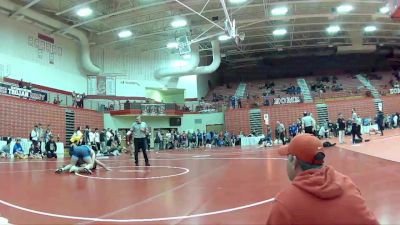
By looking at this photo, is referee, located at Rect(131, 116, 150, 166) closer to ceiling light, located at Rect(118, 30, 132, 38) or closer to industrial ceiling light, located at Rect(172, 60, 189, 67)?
ceiling light, located at Rect(118, 30, 132, 38)

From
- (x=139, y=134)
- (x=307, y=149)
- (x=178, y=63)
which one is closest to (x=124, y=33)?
(x=178, y=63)

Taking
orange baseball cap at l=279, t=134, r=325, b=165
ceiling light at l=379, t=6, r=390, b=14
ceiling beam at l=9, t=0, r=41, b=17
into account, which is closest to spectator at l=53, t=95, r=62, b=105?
ceiling beam at l=9, t=0, r=41, b=17

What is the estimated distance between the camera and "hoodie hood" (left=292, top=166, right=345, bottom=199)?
191cm

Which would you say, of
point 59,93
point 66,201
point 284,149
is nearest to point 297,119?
point 59,93

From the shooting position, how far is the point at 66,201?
5.65m

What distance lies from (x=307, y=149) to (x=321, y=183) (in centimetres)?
25

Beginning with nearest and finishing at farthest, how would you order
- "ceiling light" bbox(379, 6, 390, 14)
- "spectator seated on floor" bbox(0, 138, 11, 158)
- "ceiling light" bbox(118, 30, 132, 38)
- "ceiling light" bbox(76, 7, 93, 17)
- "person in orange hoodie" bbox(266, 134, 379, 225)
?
"person in orange hoodie" bbox(266, 134, 379, 225)
"spectator seated on floor" bbox(0, 138, 11, 158)
"ceiling light" bbox(76, 7, 93, 17)
"ceiling light" bbox(379, 6, 390, 14)
"ceiling light" bbox(118, 30, 132, 38)

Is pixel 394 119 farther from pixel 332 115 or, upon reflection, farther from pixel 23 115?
pixel 23 115

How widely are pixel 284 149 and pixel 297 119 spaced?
112 feet

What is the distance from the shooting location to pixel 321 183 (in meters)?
1.97

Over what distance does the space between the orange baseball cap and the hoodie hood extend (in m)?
0.07

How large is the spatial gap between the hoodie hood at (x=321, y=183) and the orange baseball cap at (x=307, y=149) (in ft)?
0.25

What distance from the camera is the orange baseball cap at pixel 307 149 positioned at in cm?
213

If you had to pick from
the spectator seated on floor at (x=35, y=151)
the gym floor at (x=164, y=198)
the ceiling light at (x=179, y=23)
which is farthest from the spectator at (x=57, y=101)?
the gym floor at (x=164, y=198)
